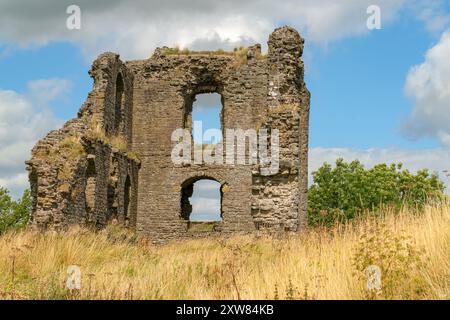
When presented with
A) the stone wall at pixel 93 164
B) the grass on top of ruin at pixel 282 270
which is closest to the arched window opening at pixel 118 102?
the stone wall at pixel 93 164

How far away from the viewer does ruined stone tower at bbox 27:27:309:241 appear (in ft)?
57.7

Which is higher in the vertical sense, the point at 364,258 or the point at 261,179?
the point at 261,179

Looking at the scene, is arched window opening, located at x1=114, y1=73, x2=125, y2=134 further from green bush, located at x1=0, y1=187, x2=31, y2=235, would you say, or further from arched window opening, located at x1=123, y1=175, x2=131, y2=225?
green bush, located at x1=0, y1=187, x2=31, y2=235

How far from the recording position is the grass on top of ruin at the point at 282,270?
6.50 metres

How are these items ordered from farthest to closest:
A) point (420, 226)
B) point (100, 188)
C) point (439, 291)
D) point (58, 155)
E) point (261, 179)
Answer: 1. point (100, 188)
2. point (58, 155)
3. point (261, 179)
4. point (420, 226)
5. point (439, 291)

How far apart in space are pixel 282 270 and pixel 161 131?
1499 cm

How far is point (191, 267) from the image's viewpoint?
361 inches

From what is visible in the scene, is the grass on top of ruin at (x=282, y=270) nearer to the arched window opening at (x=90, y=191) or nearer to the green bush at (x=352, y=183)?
the arched window opening at (x=90, y=191)

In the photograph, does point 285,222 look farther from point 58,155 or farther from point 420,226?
point 420,226

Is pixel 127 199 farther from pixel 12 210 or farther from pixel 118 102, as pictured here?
pixel 12 210
